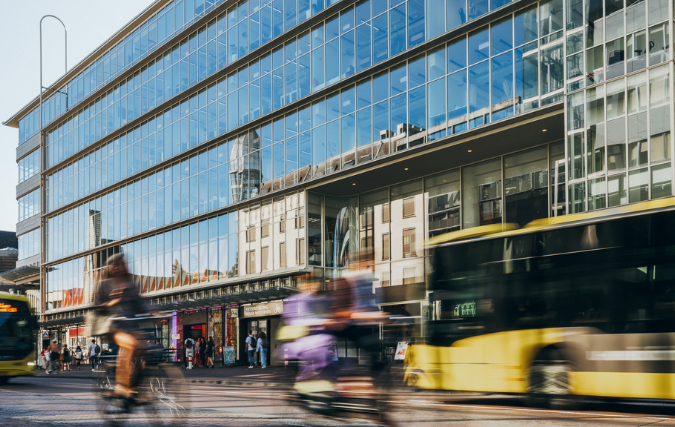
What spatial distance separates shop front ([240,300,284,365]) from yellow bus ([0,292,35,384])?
1339 cm

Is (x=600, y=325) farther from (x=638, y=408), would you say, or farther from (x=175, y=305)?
(x=175, y=305)

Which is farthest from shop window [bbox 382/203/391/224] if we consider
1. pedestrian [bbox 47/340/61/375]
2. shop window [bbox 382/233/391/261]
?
pedestrian [bbox 47/340/61/375]

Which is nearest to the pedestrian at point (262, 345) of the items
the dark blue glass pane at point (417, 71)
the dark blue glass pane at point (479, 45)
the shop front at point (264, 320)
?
the shop front at point (264, 320)

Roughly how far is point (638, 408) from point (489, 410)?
239cm

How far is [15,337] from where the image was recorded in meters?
18.4

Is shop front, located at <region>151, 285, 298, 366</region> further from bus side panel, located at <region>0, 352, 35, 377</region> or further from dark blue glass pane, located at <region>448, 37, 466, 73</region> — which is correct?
bus side panel, located at <region>0, 352, 35, 377</region>

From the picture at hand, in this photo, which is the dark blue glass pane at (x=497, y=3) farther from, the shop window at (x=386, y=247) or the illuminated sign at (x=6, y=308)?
the illuminated sign at (x=6, y=308)

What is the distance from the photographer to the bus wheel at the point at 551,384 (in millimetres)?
9766

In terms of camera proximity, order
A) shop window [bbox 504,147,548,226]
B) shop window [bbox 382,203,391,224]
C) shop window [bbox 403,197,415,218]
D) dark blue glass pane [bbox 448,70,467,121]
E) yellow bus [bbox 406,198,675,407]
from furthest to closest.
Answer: shop window [bbox 382,203,391,224], shop window [bbox 403,197,415,218], dark blue glass pane [bbox 448,70,467,121], shop window [bbox 504,147,548,226], yellow bus [bbox 406,198,675,407]

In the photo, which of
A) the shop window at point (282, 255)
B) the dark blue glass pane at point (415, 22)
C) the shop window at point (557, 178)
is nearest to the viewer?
the shop window at point (557, 178)

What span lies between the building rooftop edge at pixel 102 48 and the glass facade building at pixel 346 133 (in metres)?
0.32

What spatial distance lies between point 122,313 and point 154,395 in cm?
87

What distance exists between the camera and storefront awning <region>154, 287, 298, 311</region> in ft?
96.7

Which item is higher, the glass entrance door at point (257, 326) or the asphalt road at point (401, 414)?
the asphalt road at point (401, 414)
